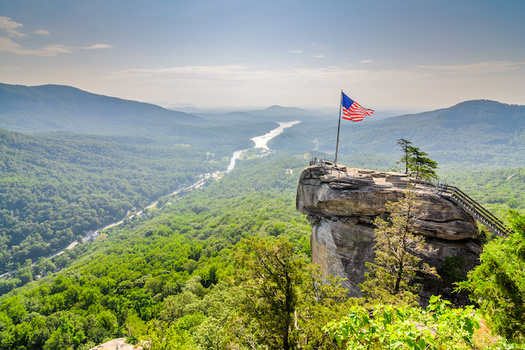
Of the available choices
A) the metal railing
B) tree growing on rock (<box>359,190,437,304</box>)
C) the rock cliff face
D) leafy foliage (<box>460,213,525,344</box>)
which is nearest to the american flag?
the rock cliff face

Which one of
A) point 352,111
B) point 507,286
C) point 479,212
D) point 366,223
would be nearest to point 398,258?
point 507,286

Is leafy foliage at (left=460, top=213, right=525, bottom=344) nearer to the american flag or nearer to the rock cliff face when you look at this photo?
the rock cliff face

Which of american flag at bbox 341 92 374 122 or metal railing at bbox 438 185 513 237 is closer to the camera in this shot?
metal railing at bbox 438 185 513 237

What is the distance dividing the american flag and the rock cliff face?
6019 mm

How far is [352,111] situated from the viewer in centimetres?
2630

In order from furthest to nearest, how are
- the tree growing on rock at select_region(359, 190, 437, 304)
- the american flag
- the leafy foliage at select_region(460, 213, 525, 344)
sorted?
1. the american flag
2. the tree growing on rock at select_region(359, 190, 437, 304)
3. the leafy foliage at select_region(460, 213, 525, 344)

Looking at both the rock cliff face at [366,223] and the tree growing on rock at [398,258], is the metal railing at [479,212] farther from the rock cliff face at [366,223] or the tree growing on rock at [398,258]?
the tree growing on rock at [398,258]

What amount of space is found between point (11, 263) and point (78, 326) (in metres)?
127

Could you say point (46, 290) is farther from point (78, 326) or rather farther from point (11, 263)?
point (11, 263)

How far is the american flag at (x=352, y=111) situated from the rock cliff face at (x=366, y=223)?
6019mm

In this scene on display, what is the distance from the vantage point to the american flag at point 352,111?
25938 millimetres

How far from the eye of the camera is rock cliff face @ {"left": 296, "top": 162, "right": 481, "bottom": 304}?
2020 centimetres

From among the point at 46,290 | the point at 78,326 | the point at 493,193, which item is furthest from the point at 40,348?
the point at 493,193

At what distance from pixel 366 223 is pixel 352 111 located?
1246 cm
